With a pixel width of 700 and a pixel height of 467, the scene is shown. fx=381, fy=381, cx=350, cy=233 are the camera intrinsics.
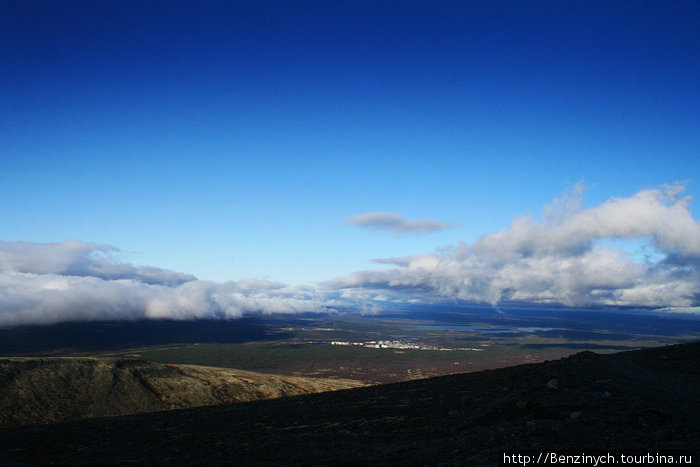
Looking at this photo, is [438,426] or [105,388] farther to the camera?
[105,388]

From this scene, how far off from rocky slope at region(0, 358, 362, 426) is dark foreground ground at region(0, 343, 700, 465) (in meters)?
39.9

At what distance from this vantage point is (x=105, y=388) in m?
76.5

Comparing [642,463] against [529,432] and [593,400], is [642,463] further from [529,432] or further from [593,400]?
[593,400]

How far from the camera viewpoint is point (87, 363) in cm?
8519

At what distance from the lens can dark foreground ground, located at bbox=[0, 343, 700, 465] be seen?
13.1 m

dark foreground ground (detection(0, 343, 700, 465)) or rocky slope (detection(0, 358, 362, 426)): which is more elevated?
dark foreground ground (detection(0, 343, 700, 465))

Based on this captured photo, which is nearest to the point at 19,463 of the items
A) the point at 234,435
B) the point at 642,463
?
the point at 234,435

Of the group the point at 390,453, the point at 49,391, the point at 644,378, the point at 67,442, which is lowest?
the point at 49,391

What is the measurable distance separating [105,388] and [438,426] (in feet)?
266

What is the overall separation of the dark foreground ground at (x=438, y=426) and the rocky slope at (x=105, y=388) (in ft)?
131

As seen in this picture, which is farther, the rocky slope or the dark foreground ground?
the rocky slope

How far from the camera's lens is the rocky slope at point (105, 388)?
6488 cm

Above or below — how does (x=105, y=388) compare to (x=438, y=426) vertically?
below

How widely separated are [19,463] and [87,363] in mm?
76700
